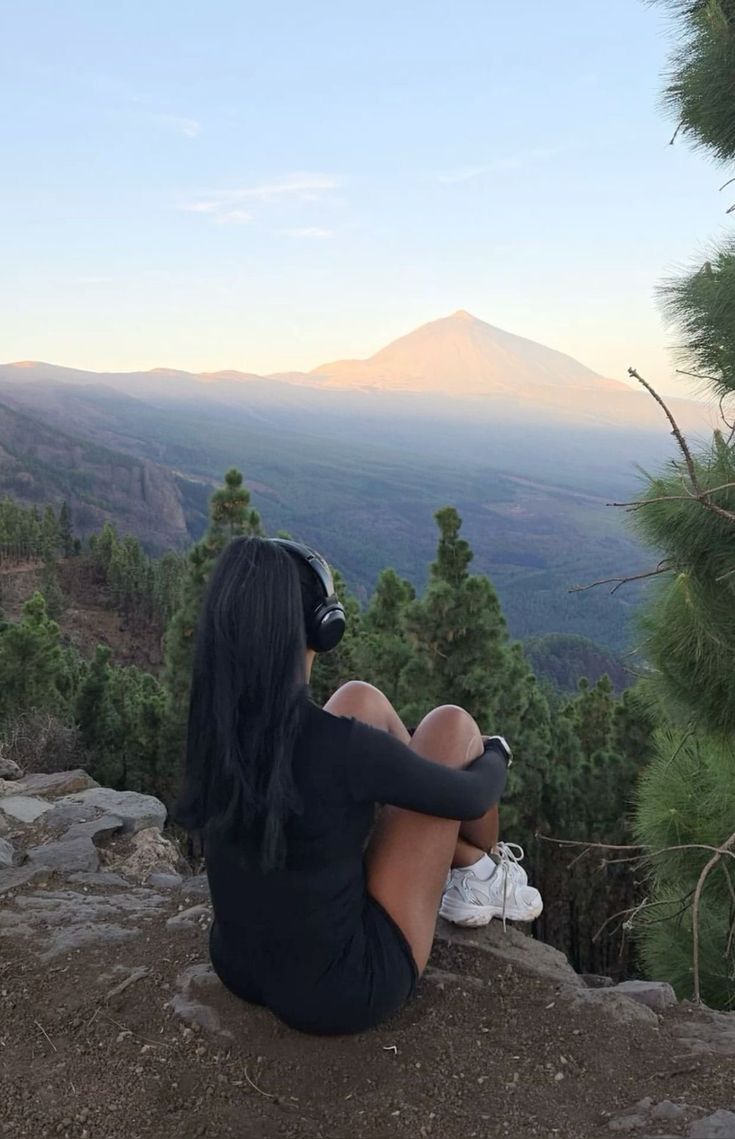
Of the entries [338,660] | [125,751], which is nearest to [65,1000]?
[125,751]

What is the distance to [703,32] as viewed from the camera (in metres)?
3.78

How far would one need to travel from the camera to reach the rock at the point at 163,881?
3955mm

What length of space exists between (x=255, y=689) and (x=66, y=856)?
2621 mm

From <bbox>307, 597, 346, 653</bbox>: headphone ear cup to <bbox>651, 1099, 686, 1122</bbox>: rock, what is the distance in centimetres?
133

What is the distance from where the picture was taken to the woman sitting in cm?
201

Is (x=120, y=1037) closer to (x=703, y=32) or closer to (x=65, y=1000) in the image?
(x=65, y=1000)

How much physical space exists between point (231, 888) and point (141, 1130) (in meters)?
0.57

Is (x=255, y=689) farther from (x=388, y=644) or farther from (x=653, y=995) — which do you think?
(x=388, y=644)

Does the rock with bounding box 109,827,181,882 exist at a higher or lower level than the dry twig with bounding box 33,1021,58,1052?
lower

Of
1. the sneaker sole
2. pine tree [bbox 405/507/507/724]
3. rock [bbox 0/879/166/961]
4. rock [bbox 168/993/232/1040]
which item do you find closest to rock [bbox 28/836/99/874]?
rock [bbox 0/879/166/961]

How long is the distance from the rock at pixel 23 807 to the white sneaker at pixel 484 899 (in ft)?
9.39

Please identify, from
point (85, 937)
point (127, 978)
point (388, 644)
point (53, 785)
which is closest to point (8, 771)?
point (53, 785)

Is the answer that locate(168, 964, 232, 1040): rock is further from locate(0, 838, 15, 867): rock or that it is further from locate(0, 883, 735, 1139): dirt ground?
locate(0, 838, 15, 867): rock

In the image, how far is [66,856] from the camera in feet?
13.4
